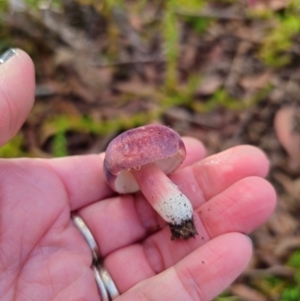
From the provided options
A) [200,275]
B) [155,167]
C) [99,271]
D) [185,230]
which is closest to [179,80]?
[155,167]

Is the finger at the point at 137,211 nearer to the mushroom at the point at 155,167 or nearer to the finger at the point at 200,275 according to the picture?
the mushroom at the point at 155,167

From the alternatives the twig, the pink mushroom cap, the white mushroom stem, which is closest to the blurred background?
the twig

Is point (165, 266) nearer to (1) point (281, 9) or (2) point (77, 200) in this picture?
(2) point (77, 200)

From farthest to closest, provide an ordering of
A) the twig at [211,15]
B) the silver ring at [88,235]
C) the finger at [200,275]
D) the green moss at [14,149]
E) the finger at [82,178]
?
1. the twig at [211,15]
2. the green moss at [14,149]
3. the finger at [82,178]
4. the silver ring at [88,235]
5. the finger at [200,275]

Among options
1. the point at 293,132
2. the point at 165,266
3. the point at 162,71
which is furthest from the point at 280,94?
the point at 165,266

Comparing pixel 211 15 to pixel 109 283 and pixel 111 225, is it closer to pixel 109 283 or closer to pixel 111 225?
pixel 111 225

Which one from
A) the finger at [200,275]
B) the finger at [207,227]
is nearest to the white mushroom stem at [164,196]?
the finger at [207,227]

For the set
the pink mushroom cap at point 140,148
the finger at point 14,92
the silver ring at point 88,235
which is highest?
the finger at point 14,92
